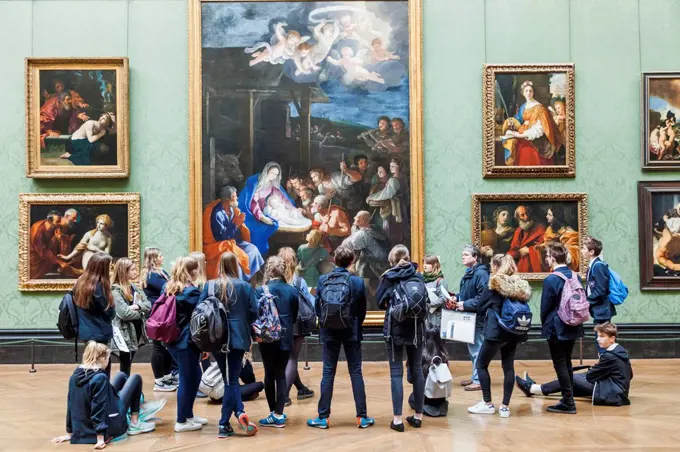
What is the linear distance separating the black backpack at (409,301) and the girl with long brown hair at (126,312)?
11.2ft

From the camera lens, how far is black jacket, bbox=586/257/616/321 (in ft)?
33.4

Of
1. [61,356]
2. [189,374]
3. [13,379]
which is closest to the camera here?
[189,374]

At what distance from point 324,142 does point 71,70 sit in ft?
15.8

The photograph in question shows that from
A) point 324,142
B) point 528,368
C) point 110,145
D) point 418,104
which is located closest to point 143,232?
point 110,145

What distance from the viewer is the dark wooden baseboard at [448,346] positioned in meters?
13.5

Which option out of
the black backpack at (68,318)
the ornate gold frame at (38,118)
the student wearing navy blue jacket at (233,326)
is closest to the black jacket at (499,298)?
the student wearing navy blue jacket at (233,326)

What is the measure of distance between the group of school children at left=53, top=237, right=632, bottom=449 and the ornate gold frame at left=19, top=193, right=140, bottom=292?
4076mm

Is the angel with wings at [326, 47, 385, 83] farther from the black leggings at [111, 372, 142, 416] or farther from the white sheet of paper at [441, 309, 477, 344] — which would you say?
the black leggings at [111, 372, 142, 416]

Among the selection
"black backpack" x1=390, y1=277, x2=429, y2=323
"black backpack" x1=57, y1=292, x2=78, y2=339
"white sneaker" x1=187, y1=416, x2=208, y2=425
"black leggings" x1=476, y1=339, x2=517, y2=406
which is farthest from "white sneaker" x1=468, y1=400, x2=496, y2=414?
"black backpack" x1=57, y1=292, x2=78, y2=339

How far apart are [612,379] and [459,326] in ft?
6.91

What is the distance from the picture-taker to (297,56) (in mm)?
13820

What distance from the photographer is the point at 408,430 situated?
27.6ft

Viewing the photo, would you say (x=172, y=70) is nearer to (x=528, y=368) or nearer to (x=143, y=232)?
(x=143, y=232)

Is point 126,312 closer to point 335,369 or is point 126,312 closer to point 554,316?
point 335,369
